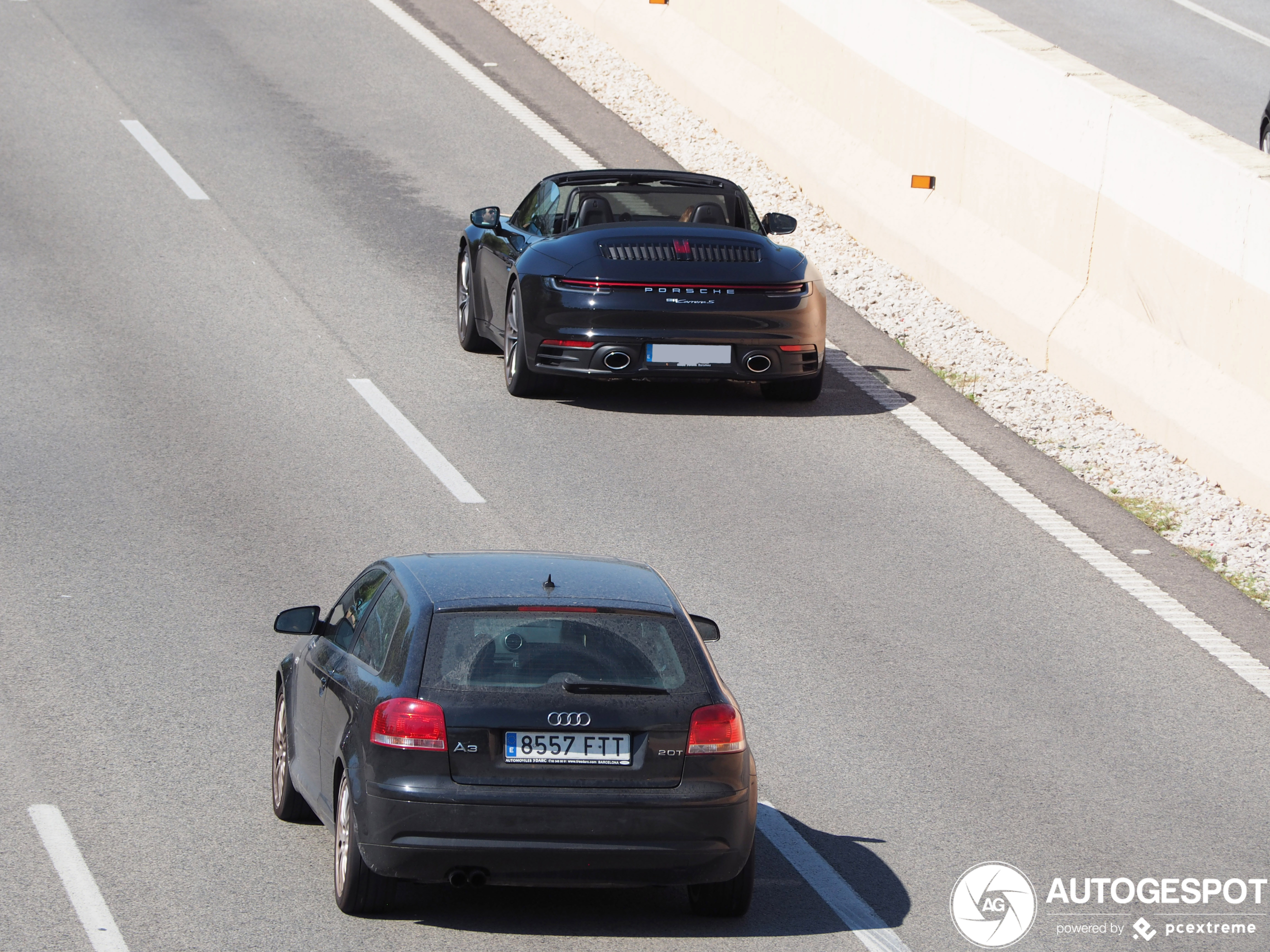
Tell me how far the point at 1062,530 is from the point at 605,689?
6259mm

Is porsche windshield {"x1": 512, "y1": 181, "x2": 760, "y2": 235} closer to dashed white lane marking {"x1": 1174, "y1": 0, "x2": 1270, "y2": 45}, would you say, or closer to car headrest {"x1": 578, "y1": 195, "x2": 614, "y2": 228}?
car headrest {"x1": 578, "y1": 195, "x2": 614, "y2": 228}

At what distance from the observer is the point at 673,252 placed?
14.4 metres

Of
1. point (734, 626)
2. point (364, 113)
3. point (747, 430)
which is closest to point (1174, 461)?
point (747, 430)

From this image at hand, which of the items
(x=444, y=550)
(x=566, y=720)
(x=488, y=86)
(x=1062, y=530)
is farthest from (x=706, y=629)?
(x=488, y=86)

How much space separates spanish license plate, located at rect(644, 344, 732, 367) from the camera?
46.9ft

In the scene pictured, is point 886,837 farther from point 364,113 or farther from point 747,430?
point 364,113

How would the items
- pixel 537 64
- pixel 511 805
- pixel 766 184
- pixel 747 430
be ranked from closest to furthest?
pixel 511 805, pixel 747 430, pixel 766 184, pixel 537 64

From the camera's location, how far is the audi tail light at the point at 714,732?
664cm

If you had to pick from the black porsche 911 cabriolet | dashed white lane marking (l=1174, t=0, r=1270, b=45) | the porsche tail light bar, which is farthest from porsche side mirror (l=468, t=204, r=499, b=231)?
dashed white lane marking (l=1174, t=0, r=1270, b=45)

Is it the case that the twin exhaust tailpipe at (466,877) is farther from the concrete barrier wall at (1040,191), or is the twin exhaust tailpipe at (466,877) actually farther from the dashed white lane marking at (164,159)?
the dashed white lane marking at (164,159)

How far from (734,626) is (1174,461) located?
4.32 m

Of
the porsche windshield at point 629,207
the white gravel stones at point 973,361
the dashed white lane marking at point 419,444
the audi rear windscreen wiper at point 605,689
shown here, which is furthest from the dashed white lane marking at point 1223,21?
the audi rear windscreen wiper at point 605,689

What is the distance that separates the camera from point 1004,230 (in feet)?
52.9

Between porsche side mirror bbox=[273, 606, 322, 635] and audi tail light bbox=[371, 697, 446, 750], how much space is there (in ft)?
3.75
